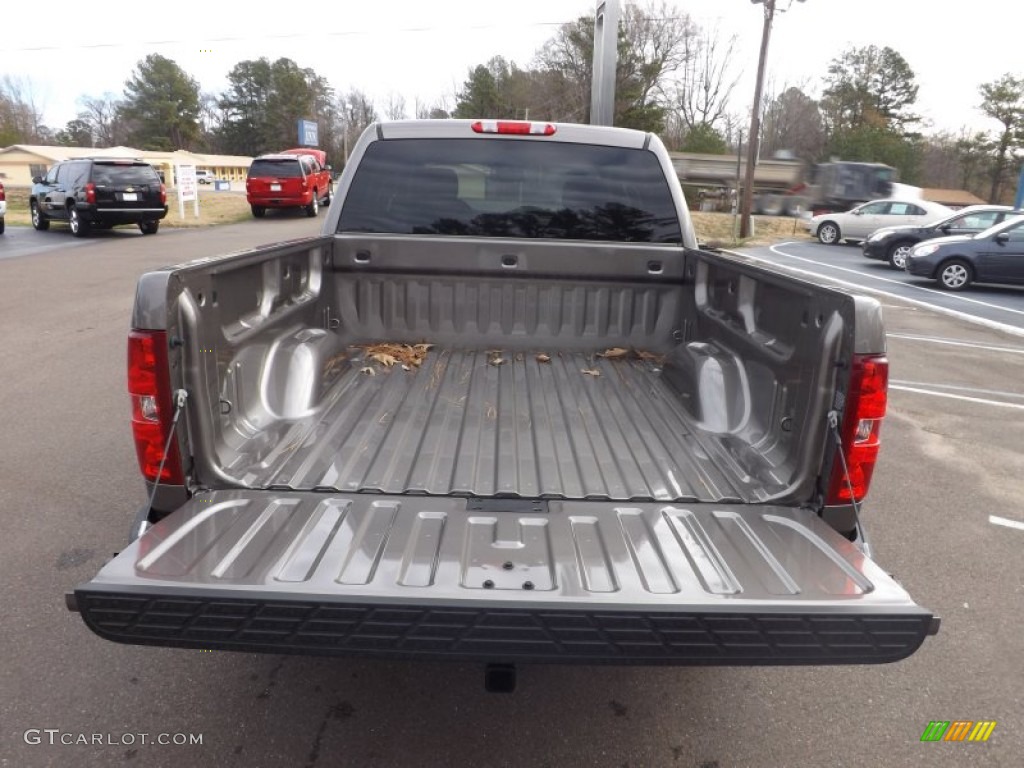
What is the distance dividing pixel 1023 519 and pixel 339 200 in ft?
15.2

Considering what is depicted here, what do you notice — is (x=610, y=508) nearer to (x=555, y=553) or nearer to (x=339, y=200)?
(x=555, y=553)

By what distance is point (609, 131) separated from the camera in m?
4.03

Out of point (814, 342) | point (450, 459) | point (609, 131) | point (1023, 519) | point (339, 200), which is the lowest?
point (1023, 519)

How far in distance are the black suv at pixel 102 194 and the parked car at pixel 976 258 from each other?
19371 mm

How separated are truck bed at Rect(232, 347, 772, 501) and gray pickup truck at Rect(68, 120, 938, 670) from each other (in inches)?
0.6

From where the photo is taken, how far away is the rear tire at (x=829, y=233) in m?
26.0

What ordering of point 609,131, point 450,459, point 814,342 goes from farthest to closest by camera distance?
1. point 609,131
2. point 450,459
3. point 814,342

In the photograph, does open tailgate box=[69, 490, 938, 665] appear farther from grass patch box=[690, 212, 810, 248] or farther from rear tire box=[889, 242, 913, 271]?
grass patch box=[690, 212, 810, 248]

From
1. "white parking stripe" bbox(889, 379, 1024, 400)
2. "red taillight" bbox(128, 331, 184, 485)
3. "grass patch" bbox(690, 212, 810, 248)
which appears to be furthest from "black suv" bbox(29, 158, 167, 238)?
"red taillight" bbox(128, 331, 184, 485)

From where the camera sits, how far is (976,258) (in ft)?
49.5

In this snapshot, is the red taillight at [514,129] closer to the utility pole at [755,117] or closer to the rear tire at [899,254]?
the rear tire at [899,254]

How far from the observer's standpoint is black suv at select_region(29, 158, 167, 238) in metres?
19.0

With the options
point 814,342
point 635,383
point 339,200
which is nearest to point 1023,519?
point 635,383

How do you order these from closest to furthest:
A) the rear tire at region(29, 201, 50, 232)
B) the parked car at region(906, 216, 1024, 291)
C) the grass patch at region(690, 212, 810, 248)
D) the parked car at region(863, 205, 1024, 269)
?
1. the parked car at region(906, 216, 1024, 291)
2. the parked car at region(863, 205, 1024, 269)
3. the rear tire at region(29, 201, 50, 232)
4. the grass patch at region(690, 212, 810, 248)
